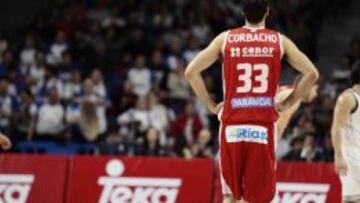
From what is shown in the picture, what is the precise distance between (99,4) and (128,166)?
9287mm

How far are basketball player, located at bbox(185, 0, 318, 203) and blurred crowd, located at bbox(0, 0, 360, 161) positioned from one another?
4.85m

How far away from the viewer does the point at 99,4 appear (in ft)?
65.3

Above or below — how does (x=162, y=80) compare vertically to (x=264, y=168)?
below

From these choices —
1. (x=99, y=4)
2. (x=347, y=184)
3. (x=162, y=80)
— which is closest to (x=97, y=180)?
(x=347, y=184)

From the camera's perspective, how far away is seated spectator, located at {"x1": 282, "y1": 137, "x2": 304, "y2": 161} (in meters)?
12.4

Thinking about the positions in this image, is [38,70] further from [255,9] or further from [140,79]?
[255,9]

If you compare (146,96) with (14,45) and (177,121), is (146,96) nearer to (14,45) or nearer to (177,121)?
(177,121)

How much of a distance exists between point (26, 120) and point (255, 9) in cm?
887

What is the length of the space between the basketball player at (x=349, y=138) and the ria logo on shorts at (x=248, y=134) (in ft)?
4.26

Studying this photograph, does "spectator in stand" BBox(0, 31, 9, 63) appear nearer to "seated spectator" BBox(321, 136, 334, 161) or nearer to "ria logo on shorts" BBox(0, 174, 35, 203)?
"seated spectator" BBox(321, 136, 334, 161)

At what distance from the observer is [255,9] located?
7.39 meters

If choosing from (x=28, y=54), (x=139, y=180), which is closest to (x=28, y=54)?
(x=28, y=54)

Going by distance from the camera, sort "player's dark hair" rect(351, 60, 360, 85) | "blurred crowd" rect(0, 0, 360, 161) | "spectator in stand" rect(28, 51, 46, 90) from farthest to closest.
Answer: "spectator in stand" rect(28, 51, 46, 90)
"blurred crowd" rect(0, 0, 360, 161)
"player's dark hair" rect(351, 60, 360, 85)

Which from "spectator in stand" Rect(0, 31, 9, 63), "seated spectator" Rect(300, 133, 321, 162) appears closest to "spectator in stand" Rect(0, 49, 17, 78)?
"spectator in stand" Rect(0, 31, 9, 63)
